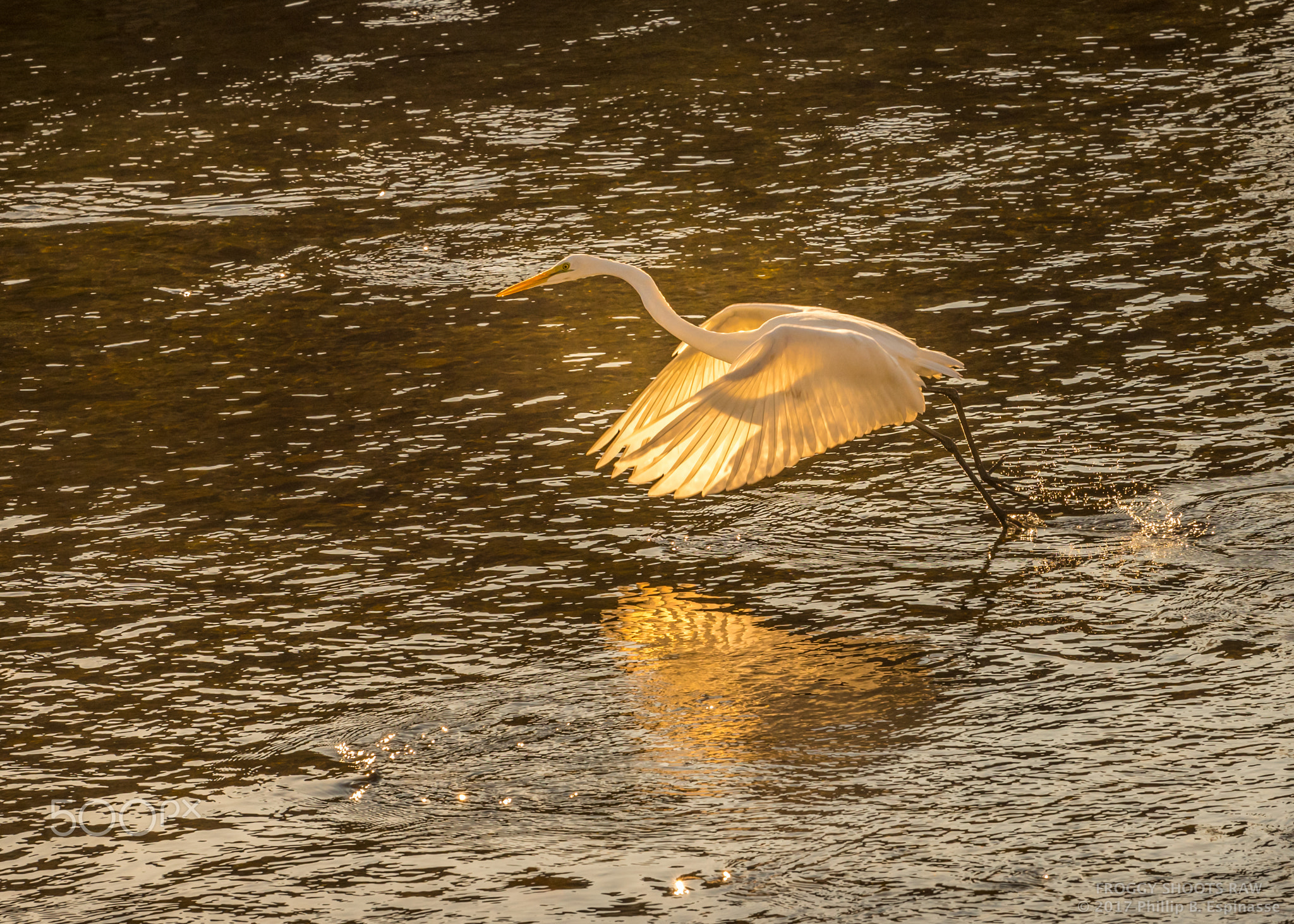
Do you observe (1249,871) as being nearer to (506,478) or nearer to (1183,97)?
(506,478)

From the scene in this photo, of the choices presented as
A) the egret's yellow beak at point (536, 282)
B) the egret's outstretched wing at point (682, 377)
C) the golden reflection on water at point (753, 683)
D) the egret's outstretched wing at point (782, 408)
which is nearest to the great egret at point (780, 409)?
the egret's outstretched wing at point (782, 408)

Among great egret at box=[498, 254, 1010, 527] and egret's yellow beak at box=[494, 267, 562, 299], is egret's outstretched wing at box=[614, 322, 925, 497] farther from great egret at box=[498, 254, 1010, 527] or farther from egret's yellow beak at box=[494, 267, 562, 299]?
egret's yellow beak at box=[494, 267, 562, 299]

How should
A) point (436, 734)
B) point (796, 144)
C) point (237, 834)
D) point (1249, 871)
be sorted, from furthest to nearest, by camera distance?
1. point (796, 144)
2. point (436, 734)
3. point (237, 834)
4. point (1249, 871)

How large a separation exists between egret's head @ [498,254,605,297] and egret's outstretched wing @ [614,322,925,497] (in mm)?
1295

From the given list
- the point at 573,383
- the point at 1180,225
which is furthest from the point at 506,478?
the point at 1180,225

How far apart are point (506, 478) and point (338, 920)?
2926 mm

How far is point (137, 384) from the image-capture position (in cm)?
803

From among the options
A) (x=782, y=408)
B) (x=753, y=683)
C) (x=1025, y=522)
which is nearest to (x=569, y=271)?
(x=782, y=408)

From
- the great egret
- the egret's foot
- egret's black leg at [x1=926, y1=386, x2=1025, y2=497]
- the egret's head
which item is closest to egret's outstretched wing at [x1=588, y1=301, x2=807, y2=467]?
the egret's head

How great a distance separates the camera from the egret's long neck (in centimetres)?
621

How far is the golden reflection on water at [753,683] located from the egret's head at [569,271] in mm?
1649

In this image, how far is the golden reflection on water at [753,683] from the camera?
4879mm

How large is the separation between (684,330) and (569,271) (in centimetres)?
81

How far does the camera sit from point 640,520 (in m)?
6.48
